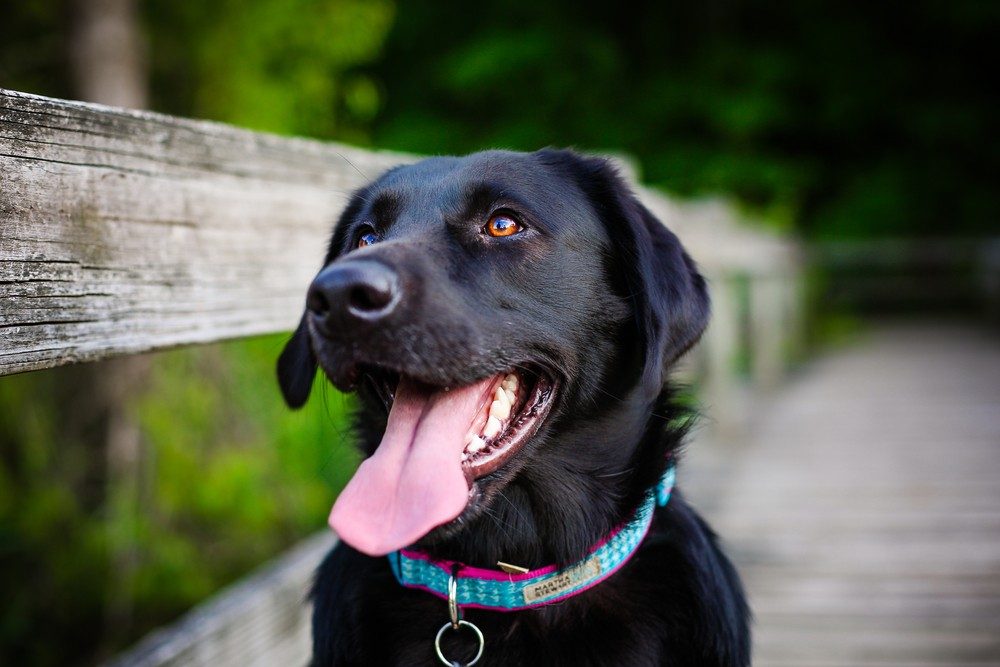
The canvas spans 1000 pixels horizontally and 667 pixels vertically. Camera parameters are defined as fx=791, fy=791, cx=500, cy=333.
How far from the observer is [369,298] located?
137cm

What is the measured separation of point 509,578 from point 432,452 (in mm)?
297

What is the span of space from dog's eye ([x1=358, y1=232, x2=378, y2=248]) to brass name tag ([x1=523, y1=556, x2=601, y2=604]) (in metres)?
0.84

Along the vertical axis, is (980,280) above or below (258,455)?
below

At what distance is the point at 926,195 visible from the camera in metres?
13.2

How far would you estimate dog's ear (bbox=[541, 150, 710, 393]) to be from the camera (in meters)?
1.64

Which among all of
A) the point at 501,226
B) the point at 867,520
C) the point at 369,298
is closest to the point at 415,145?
the point at 867,520

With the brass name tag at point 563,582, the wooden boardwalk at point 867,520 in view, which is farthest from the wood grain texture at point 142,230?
the wooden boardwalk at point 867,520

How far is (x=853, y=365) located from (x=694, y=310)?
300 inches

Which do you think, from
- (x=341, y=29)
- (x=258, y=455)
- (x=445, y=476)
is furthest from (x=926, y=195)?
(x=445, y=476)

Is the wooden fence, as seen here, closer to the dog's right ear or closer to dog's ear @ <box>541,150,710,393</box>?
the dog's right ear

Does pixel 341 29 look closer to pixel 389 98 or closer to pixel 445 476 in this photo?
pixel 445 476

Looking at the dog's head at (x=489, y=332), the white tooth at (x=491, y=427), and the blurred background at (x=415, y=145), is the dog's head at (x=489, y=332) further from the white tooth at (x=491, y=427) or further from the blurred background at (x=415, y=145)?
the blurred background at (x=415, y=145)

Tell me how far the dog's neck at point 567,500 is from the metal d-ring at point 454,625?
4.5 inches

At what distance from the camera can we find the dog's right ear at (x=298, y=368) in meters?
1.74
